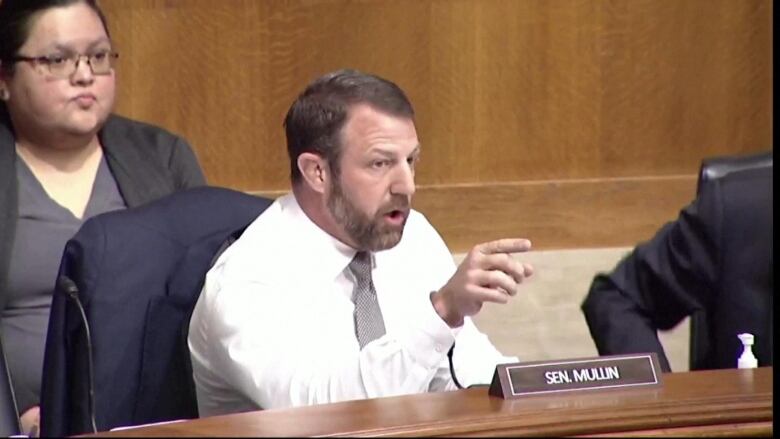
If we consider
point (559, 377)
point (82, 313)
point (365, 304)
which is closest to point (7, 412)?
point (82, 313)

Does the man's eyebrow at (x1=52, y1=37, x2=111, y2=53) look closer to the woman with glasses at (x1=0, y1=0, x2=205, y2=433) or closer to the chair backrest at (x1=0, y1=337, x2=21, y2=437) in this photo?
the woman with glasses at (x1=0, y1=0, x2=205, y2=433)

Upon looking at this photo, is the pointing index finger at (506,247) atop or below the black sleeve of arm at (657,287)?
atop

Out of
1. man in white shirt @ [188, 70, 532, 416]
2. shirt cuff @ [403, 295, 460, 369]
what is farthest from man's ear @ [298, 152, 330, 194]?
shirt cuff @ [403, 295, 460, 369]

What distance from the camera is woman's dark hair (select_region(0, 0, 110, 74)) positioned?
332 cm

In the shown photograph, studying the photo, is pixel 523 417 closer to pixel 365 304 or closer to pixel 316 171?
pixel 365 304

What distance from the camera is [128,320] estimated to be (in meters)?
2.62

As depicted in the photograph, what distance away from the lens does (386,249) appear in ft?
9.13

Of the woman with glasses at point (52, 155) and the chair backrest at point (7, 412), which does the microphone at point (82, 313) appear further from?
the woman with glasses at point (52, 155)

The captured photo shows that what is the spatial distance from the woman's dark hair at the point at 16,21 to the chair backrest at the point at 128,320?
0.74 meters

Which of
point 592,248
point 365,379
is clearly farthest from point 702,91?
point 365,379

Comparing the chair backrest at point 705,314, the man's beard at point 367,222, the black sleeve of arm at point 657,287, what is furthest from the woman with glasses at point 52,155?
the chair backrest at point 705,314

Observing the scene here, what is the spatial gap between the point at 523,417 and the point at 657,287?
3.24 ft

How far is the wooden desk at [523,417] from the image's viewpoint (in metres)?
1.95

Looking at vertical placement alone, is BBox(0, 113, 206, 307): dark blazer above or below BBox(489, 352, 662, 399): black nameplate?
above
